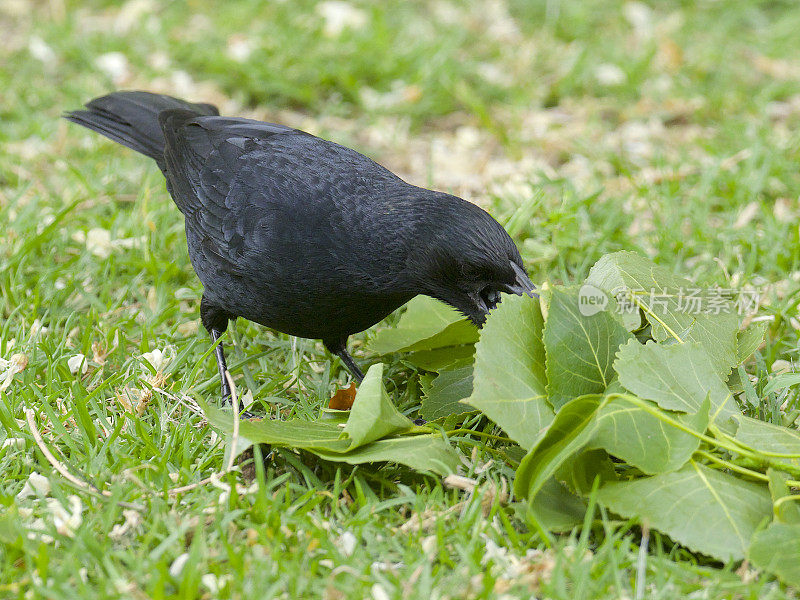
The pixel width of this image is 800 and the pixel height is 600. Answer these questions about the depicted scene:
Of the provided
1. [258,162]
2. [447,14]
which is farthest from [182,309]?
[447,14]

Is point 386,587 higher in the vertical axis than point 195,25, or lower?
lower

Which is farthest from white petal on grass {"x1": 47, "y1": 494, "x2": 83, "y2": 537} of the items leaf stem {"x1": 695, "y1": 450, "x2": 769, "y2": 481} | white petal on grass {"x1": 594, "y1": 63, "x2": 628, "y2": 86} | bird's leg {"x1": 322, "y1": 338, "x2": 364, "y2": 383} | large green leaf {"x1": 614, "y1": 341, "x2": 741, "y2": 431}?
white petal on grass {"x1": 594, "y1": 63, "x2": 628, "y2": 86}

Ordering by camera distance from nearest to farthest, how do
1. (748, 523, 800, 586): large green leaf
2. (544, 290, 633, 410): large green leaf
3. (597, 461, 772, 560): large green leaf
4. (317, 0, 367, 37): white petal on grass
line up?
(748, 523, 800, 586): large green leaf < (597, 461, 772, 560): large green leaf < (544, 290, 633, 410): large green leaf < (317, 0, 367, 37): white petal on grass

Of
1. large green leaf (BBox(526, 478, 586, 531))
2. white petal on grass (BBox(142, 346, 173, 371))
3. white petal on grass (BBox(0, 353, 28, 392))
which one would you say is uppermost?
white petal on grass (BBox(0, 353, 28, 392))

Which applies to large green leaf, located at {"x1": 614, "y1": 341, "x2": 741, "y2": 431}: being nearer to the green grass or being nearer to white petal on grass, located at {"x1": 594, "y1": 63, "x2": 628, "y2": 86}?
the green grass

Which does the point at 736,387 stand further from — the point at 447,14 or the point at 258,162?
the point at 447,14

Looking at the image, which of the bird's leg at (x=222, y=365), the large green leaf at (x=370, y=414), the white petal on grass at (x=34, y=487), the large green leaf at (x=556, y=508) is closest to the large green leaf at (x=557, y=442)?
the large green leaf at (x=556, y=508)
